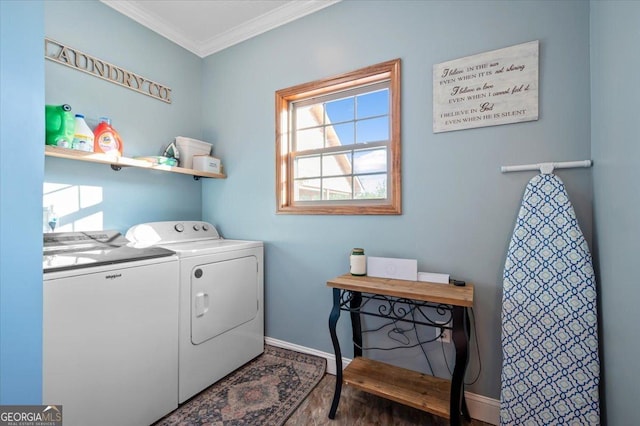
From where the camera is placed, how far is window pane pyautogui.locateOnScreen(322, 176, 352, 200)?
210 centimetres

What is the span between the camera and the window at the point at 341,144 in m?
1.88

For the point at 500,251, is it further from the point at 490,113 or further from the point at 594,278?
the point at 490,113

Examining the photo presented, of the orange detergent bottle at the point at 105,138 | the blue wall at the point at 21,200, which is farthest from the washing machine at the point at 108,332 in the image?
the orange detergent bottle at the point at 105,138

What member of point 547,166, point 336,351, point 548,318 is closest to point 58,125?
point 336,351

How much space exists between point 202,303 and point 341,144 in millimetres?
1500

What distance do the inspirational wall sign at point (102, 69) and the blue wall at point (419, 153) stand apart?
1.93 feet

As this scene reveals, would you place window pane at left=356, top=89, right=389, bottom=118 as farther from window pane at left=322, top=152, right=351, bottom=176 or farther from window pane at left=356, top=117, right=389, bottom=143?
window pane at left=322, top=152, right=351, bottom=176

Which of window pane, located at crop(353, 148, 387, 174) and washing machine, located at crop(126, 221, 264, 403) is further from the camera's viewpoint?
window pane, located at crop(353, 148, 387, 174)

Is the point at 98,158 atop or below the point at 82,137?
below

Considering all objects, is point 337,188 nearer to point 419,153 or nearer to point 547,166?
point 419,153

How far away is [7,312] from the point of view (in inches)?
33.8

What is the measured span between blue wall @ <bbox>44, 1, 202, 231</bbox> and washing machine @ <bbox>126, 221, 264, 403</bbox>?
0.29 metres

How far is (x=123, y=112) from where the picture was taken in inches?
82.4

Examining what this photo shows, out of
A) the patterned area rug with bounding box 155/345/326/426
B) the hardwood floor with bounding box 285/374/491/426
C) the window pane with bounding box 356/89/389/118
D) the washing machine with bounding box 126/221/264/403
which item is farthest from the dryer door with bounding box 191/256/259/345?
the window pane with bounding box 356/89/389/118
